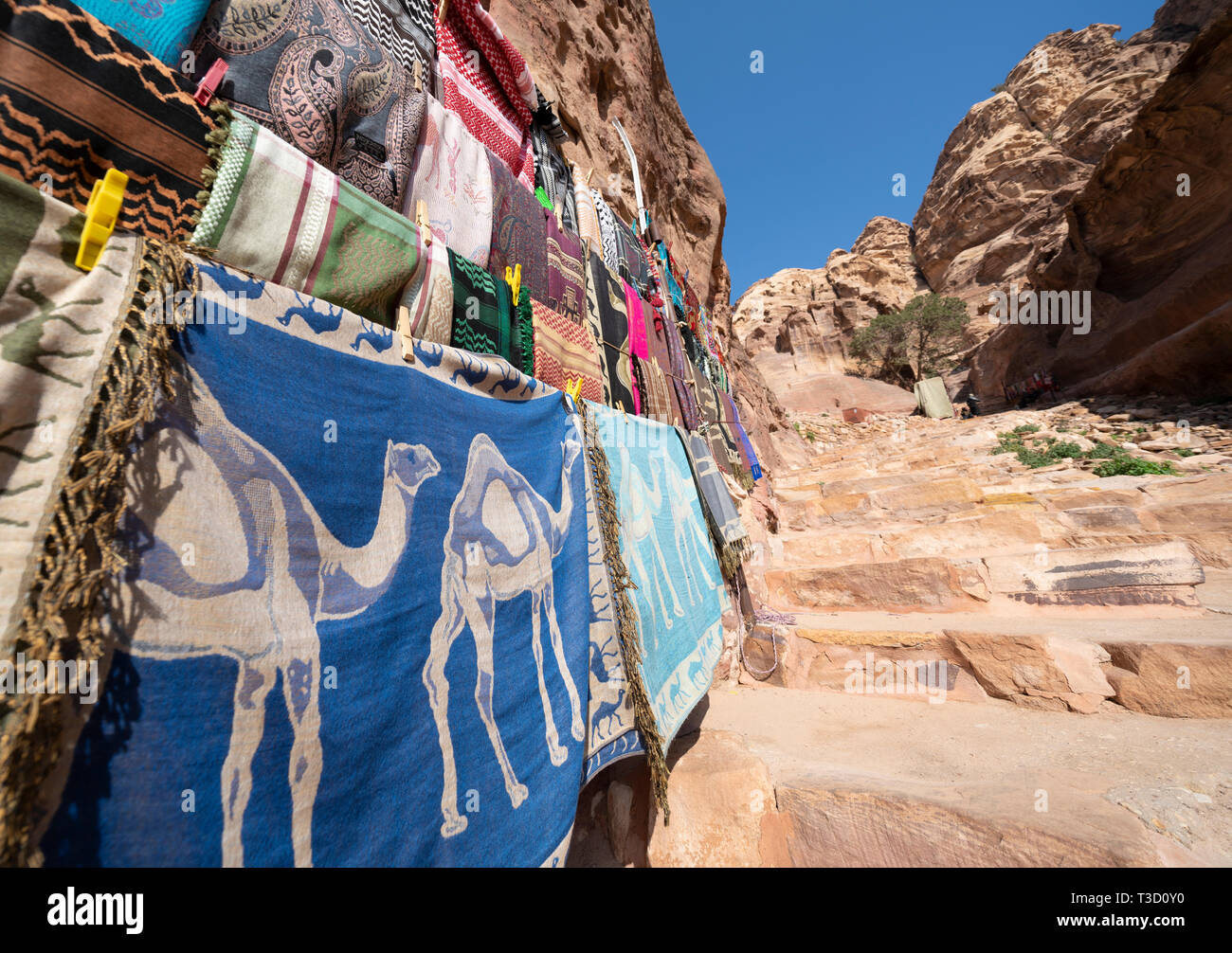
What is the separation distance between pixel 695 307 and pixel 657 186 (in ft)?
4.75

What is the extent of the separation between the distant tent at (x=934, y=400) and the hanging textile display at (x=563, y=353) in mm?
15355

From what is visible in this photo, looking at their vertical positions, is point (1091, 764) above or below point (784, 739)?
above

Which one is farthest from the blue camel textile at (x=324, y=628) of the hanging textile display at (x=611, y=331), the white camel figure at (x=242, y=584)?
the hanging textile display at (x=611, y=331)

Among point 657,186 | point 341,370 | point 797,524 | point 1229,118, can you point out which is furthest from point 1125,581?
point 1229,118

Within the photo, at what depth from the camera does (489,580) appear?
3.12 feet

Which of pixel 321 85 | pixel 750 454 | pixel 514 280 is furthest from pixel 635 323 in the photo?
pixel 750 454

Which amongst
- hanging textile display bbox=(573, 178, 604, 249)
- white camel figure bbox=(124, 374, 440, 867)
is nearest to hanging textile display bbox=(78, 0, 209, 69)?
white camel figure bbox=(124, 374, 440, 867)

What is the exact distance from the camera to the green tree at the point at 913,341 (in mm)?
17078

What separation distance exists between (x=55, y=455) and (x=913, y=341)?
22169 mm

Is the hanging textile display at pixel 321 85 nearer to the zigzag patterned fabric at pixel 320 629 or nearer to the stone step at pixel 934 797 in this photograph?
the zigzag patterned fabric at pixel 320 629

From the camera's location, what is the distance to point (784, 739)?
1.87 m

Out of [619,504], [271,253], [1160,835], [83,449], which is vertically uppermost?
[271,253]

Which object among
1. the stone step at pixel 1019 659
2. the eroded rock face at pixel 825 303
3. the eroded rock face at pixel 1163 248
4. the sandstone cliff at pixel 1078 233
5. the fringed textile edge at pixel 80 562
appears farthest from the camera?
the eroded rock face at pixel 825 303

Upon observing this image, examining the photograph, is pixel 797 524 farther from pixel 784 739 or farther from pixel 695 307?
pixel 784 739
